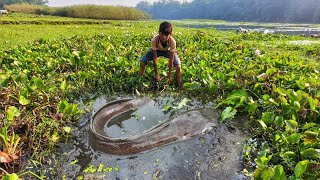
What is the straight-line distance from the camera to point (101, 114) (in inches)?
165

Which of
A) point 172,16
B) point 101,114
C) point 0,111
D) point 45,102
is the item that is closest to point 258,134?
point 101,114

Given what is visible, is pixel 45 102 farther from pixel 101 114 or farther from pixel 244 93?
pixel 244 93

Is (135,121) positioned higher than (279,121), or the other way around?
(279,121)

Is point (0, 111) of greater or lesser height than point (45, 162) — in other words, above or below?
above

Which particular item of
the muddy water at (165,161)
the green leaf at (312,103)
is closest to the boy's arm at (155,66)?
the muddy water at (165,161)

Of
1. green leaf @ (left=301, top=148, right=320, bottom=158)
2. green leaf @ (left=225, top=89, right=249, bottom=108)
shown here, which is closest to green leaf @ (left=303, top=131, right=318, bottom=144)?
green leaf @ (left=301, top=148, right=320, bottom=158)

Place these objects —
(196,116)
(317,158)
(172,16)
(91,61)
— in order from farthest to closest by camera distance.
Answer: (172,16), (91,61), (196,116), (317,158)

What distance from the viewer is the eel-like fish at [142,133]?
11.2 feet

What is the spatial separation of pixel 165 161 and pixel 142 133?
0.47 m

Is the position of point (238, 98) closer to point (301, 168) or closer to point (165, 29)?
point (165, 29)

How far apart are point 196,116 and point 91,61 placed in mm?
3283

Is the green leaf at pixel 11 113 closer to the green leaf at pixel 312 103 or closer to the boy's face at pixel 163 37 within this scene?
the boy's face at pixel 163 37

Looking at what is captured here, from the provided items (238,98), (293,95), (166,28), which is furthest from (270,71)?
(166,28)

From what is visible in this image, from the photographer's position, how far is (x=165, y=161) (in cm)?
329
